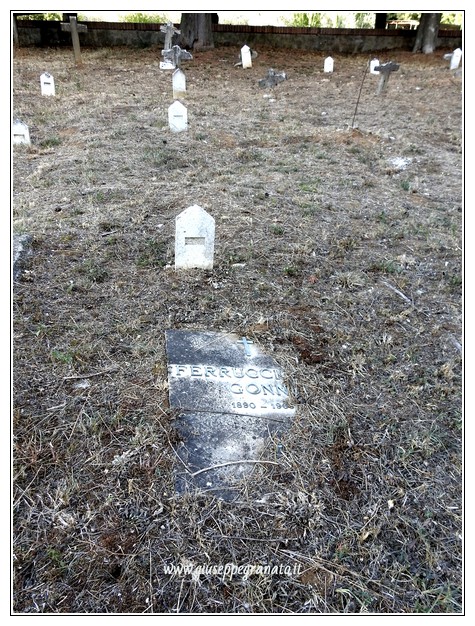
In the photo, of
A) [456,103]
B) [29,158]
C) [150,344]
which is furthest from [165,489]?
[456,103]

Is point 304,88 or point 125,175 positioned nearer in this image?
point 125,175

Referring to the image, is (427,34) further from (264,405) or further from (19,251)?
(264,405)

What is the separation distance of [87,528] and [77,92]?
11.1 metres

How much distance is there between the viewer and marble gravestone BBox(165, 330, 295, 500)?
2.41m

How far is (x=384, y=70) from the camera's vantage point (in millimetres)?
11172

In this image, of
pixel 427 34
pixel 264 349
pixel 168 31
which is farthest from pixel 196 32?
pixel 264 349

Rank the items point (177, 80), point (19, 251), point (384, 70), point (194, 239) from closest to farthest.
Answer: point (194, 239) → point (19, 251) → point (177, 80) → point (384, 70)

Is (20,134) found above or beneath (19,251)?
above

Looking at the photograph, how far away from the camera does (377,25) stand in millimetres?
18594

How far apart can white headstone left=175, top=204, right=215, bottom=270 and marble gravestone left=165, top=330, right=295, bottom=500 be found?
3.12ft

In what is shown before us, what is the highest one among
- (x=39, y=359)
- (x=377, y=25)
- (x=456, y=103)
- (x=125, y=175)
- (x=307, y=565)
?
(x=377, y=25)

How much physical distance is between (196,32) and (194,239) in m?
14.9

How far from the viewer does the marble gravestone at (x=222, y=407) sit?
2.41 metres

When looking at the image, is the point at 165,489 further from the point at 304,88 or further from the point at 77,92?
the point at 304,88
